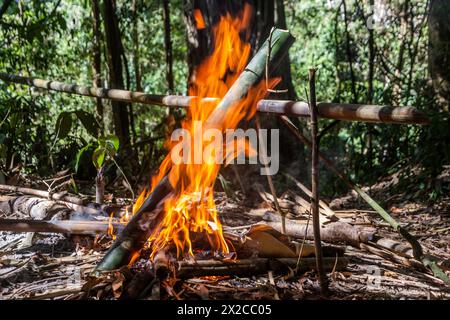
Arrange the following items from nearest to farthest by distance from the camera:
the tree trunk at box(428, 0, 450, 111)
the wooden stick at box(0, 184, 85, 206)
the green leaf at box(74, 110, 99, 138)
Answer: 1. the wooden stick at box(0, 184, 85, 206)
2. the green leaf at box(74, 110, 99, 138)
3. the tree trunk at box(428, 0, 450, 111)

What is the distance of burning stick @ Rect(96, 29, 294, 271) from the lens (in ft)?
7.73

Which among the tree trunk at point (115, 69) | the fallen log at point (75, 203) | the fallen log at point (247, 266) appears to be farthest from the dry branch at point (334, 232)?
the tree trunk at point (115, 69)

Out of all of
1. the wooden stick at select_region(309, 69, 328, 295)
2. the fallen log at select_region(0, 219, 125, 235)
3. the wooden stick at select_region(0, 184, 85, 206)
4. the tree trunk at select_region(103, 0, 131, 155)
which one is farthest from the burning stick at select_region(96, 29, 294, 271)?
the tree trunk at select_region(103, 0, 131, 155)

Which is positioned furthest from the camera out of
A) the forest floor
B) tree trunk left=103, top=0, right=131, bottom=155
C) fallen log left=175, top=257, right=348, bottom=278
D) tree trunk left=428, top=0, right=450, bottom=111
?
tree trunk left=103, top=0, right=131, bottom=155

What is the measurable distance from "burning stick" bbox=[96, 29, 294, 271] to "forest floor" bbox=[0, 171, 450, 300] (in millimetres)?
110

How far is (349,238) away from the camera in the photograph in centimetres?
287

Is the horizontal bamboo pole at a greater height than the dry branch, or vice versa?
the horizontal bamboo pole

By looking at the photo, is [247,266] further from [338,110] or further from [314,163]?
[338,110]

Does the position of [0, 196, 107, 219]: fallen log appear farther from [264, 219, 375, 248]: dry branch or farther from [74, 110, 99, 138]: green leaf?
[264, 219, 375, 248]: dry branch

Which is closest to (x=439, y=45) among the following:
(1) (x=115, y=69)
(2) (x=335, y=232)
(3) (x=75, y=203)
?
(2) (x=335, y=232)

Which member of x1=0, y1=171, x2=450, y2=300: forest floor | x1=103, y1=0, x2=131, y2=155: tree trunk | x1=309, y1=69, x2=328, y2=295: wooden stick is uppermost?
x1=103, y1=0, x2=131, y2=155: tree trunk

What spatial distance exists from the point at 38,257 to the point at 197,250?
883 mm

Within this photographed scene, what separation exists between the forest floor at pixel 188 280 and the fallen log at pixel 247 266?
0.10ft

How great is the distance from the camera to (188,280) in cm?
223
